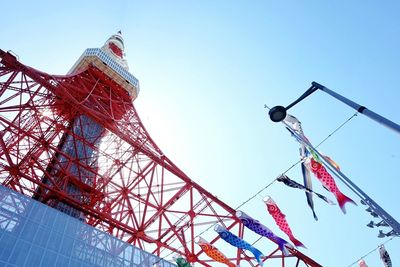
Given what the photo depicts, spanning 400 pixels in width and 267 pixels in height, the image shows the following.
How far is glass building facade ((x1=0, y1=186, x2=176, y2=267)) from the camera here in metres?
13.0

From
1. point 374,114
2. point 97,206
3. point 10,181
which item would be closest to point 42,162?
point 10,181

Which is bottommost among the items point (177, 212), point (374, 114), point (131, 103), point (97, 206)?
point (374, 114)

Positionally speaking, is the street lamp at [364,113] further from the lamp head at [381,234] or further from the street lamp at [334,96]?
the lamp head at [381,234]

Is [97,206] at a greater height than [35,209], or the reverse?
[97,206]

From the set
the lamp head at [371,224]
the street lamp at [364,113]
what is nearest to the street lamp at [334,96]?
the street lamp at [364,113]

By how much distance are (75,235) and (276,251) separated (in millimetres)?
8950

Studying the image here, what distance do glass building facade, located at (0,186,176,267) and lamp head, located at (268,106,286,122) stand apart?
10.6 metres

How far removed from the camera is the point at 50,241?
46.7 feet

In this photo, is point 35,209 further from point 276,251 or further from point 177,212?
point 276,251

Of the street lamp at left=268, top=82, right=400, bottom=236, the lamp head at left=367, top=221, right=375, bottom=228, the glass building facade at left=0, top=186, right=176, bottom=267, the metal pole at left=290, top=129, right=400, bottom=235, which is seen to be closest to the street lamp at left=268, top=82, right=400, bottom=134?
the street lamp at left=268, top=82, right=400, bottom=236

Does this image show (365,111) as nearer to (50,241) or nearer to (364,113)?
(364,113)

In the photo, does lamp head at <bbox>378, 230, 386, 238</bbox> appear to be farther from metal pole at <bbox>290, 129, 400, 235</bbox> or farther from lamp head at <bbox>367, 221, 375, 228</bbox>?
metal pole at <bbox>290, 129, 400, 235</bbox>

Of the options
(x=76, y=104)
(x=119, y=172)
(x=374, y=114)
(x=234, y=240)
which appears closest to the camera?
(x=374, y=114)

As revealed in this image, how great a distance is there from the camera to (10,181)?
18.8m
